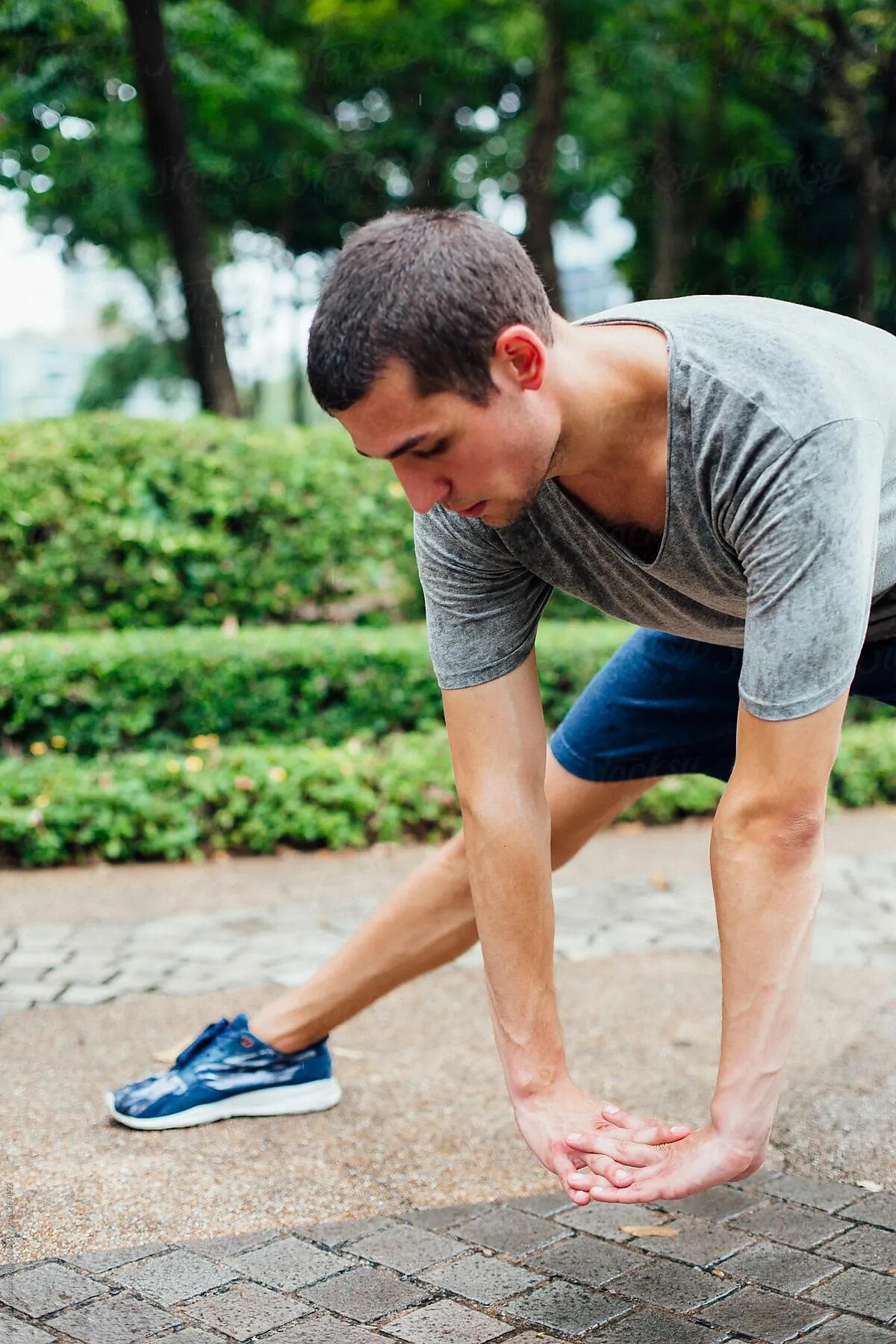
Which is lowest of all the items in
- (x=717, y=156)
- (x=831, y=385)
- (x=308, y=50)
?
(x=831, y=385)

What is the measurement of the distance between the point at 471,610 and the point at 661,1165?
892mm

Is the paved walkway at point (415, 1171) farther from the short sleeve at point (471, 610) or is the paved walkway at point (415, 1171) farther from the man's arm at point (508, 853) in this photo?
the short sleeve at point (471, 610)

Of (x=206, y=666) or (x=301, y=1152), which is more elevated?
(x=206, y=666)

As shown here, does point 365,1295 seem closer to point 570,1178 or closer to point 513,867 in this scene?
point 570,1178

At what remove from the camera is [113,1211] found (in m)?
2.42

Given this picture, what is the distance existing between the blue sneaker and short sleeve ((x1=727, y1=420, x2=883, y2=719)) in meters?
1.56

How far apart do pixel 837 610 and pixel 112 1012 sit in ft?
8.32

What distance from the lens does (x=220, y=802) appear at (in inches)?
208

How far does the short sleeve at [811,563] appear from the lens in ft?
5.38

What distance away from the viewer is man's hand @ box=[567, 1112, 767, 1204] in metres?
1.82

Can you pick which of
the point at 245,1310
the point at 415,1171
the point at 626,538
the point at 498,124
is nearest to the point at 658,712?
the point at 626,538

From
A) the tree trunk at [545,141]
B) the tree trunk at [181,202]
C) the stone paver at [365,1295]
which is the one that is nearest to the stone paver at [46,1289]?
the stone paver at [365,1295]

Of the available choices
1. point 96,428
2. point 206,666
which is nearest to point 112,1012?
point 206,666

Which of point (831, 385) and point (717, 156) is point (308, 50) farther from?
point (831, 385)
